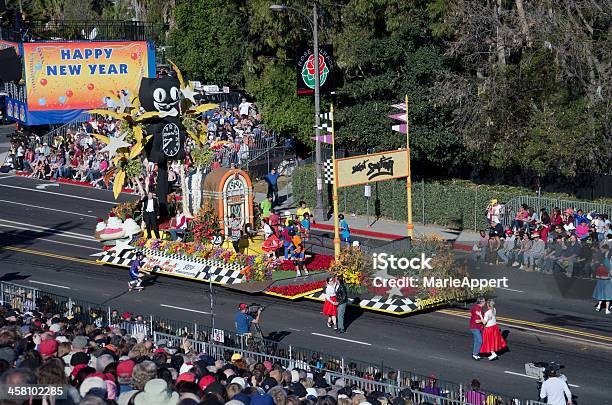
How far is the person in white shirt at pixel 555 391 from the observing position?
19.2 metres

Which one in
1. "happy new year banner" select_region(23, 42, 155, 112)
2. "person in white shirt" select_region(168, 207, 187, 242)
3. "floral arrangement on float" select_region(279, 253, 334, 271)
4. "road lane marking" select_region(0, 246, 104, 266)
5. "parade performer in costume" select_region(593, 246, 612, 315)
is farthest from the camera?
"happy new year banner" select_region(23, 42, 155, 112)

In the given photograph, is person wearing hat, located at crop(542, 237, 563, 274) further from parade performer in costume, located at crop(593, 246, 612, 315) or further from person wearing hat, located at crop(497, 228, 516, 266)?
parade performer in costume, located at crop(593, 246, 612, 315)

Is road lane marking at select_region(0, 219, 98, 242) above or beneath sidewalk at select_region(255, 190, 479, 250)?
above

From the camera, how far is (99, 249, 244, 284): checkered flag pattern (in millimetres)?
30516

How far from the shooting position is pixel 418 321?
27094 millimetres

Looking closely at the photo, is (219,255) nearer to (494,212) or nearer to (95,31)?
(494,212)

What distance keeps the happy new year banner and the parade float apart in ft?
77.9

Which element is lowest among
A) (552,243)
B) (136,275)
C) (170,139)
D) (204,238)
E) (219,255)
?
(136,275)

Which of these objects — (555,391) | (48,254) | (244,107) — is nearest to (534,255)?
(555,391)

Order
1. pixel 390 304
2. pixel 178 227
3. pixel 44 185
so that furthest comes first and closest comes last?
pixel 44 185 < pixel 178 227 < pixel 390 304

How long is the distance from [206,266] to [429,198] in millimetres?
11551

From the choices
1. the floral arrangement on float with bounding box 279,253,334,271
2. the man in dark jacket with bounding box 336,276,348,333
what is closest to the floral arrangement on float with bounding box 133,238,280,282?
the floral arrangement on float with bounding box 279,253,334,271

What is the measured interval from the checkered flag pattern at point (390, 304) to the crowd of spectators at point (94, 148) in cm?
1910

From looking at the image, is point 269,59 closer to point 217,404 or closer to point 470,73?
point 470,73
